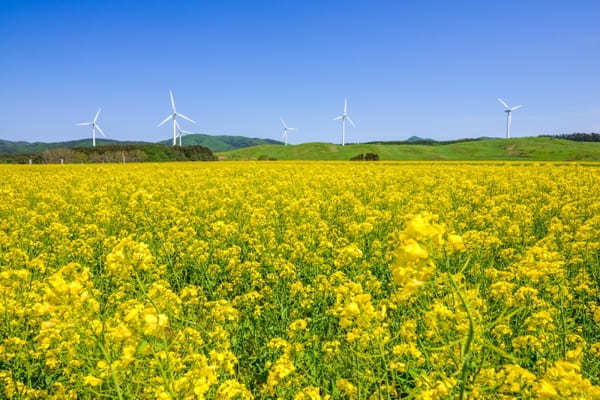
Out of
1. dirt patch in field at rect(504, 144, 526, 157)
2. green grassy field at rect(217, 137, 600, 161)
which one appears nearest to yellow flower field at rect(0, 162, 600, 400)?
dirt patch in field at rect(504, 144, 526, 157)

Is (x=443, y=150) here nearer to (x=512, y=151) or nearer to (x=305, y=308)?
(x=512, y=151)

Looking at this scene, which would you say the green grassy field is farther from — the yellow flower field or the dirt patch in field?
the yellow flower field

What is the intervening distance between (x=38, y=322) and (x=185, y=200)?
809 cm

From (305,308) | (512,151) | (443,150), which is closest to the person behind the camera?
(305,308)

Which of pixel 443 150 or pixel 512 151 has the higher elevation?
pixel 443 150

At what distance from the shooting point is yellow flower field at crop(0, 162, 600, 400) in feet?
7.47

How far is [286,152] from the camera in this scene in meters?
108

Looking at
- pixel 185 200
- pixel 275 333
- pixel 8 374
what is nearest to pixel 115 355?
pixel 8 374

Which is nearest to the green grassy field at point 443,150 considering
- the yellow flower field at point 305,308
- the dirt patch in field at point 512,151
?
the dirt patch in field at point 512,151

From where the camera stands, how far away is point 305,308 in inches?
189

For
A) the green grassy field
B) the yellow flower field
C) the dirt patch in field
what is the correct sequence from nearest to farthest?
the yellow flower field, the dirt patch in field, the green grassy field

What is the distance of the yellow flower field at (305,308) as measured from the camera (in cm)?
228

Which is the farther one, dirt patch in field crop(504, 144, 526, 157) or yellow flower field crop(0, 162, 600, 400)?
dirt patch in field crop(504, 144, 526, 157)

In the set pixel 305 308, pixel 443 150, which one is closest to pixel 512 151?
pixel 443 150
